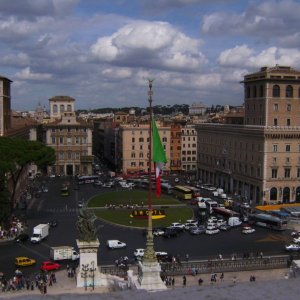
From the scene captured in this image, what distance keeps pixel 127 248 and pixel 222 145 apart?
42.4 metres

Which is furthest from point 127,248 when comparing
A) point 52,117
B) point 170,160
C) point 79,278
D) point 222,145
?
Result: point 52,117

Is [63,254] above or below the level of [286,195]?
above

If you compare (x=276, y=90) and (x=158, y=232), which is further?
(x=276, y=90)

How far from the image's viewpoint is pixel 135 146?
10088 centimetres

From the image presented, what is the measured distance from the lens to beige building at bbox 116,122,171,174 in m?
100

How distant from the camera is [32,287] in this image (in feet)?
102

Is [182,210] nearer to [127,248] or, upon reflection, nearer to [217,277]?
[127,248]

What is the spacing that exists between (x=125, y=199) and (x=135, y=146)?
33.3m

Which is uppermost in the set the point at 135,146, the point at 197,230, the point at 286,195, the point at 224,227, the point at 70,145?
the point at 70,145

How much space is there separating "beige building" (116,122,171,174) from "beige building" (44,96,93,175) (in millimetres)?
6569

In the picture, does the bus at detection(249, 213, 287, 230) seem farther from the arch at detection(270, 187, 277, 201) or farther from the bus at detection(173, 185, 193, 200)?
the bus at detection(173, 185, 193, 200)

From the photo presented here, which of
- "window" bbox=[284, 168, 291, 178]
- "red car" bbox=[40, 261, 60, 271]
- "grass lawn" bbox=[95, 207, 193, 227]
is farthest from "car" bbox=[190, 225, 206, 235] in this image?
"window" bbox=[284, 168, 291, 178]

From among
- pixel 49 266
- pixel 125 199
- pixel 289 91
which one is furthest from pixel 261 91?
pixel 49 266

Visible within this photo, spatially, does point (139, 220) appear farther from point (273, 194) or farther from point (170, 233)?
point (273, 194)
